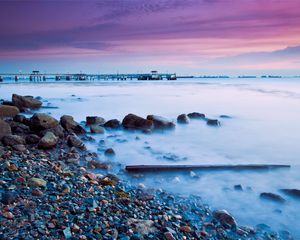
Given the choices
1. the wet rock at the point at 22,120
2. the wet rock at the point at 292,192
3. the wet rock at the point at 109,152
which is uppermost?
the wet rock at the point at 22,120

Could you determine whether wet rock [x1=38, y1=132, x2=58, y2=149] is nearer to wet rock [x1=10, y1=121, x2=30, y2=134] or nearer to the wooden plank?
wet rock [x1=10, y1=121, x2=30, y2=134]

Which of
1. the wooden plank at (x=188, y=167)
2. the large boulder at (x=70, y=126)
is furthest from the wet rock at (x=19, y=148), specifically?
the large boulder at (x=70, y=126)

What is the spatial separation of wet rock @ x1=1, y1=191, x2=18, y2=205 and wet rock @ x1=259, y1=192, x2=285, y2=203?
428 cm

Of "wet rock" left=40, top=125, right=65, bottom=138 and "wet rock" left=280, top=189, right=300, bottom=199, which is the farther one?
"wet rock" left=40, top=125, right=65, bottom=138

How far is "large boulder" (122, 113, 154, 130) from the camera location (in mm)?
12281

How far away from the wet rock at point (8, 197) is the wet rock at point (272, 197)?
4278mm

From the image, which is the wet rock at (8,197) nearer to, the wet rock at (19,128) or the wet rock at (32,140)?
the wet rock at (32,140)

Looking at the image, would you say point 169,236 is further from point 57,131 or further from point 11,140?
point 57,131

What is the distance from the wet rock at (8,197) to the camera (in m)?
3.80

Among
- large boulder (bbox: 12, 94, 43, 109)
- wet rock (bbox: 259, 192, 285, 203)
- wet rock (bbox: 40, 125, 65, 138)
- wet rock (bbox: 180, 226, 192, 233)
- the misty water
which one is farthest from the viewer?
large boulder (bbox: 12, 94, 43, 109)

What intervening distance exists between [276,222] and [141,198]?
2.15 m

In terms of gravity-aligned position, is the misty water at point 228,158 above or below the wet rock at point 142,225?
below

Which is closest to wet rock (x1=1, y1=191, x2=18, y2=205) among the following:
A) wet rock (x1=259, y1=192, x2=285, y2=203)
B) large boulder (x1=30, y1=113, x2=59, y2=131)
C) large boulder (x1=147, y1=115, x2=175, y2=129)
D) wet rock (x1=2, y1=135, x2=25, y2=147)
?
wet rock (x1=2, y1=135, x2=25, y2=147)

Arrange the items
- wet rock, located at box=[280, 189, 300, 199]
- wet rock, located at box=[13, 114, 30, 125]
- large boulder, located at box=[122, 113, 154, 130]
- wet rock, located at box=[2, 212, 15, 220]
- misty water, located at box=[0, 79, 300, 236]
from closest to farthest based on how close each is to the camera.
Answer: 1. wet rock, located at box=[2, 212, 15, 220]
2. misty water, located at box=[0, 79, 300, 236]
3. wet rock, located at box=[280, 189, 300, 199]
4. wet rock, located at box=[13, 114, 30, 125]
5. large boulder, located at box=[122, 113, 154, 130]
